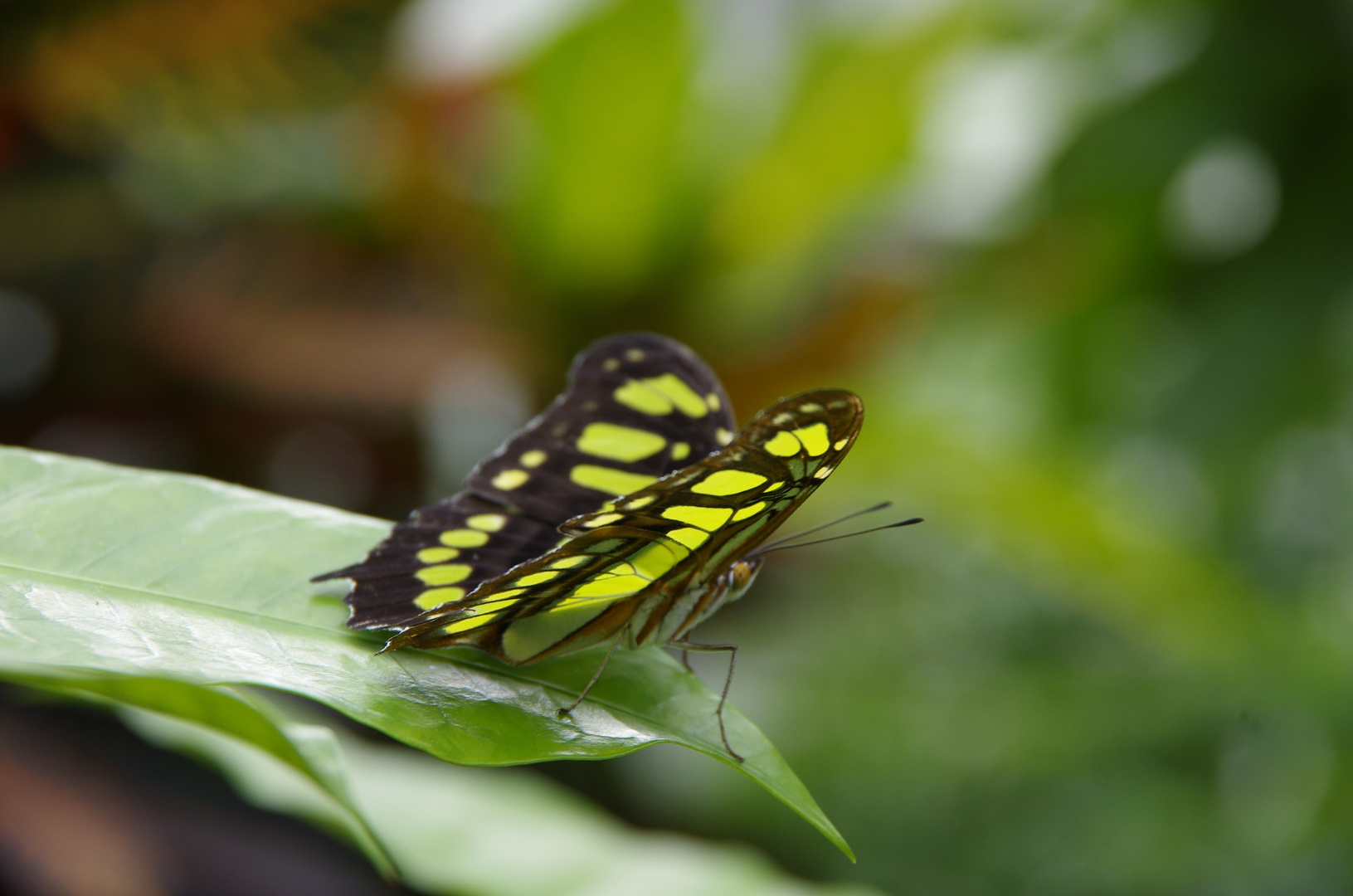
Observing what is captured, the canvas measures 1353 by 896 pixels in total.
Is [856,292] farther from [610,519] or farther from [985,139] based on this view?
[610,519]

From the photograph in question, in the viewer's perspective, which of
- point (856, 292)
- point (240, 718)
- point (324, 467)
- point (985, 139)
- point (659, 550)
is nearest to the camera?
point (240, 718)

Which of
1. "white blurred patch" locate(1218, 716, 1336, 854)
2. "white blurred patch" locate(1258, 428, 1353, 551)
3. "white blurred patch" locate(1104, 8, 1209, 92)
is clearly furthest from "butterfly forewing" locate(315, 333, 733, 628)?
"white blurred patch" locate(1258, 428, 1353, 551)

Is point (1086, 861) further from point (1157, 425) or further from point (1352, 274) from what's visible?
point (1352, 274)

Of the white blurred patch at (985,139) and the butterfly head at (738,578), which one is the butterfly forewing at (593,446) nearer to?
the butterfly head at (738,578)

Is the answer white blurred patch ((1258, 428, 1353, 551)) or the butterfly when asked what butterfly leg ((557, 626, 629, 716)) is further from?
white blurred patch ((1258, 428, 1353, 551))

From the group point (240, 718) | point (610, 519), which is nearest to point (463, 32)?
point (610, 519)

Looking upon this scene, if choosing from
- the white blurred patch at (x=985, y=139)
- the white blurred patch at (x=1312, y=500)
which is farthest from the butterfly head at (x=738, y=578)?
the white blurred patch at (x=1312, y=500)

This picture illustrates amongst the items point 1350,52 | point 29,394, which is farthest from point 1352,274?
point 29,394
